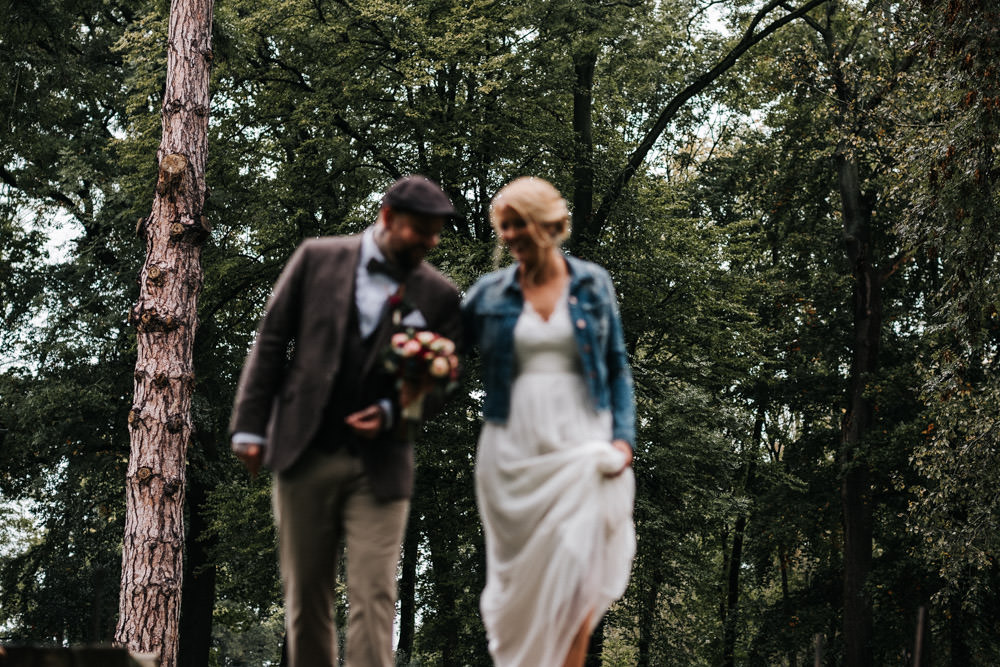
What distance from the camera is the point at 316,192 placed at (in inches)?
749

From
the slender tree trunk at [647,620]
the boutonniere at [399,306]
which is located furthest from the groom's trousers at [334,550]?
the slender tree trunk at [647,620]

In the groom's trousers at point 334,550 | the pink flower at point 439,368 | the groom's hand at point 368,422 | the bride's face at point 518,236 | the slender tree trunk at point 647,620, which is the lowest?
the groom's trousers at point 334,550

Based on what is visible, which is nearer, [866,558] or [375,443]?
[375,443]

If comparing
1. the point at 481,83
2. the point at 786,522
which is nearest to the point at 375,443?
the point at 481,83

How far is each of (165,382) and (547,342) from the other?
585 centimetres

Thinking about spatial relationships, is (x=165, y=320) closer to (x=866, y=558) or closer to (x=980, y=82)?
(x=980, y=82)

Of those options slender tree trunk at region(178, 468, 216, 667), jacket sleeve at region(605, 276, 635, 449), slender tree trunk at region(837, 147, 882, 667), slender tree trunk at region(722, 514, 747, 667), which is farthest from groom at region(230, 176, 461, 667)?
slender tree trunk at region(722, 514, 747, 667)

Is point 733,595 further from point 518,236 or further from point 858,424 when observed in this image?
point 518,236

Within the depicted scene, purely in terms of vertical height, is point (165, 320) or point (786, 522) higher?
point (786, 522)

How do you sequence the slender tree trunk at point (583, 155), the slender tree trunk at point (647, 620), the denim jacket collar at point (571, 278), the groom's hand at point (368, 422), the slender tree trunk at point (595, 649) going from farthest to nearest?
the slender tree trunk at point (647, 620) → the slender tree trunk at point (583, 155) → the slender tree trunk at point (595, 649) → the denim jacket collar at point (571, 278) → the groom's hand at point (368, 422)

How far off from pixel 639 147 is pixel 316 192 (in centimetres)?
533

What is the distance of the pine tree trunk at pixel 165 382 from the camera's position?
899cm

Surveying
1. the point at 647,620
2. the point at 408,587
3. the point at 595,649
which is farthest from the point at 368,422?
the point at 647,620

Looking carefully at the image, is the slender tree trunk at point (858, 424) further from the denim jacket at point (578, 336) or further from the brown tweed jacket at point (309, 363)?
the brown tweed jacket at point (309, 363)
